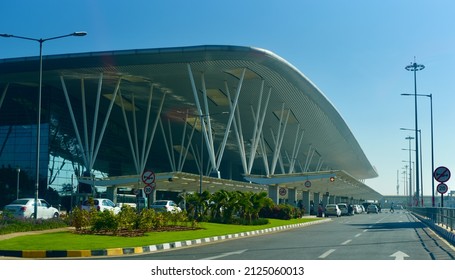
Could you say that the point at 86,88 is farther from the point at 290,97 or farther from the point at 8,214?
the point at 8,214

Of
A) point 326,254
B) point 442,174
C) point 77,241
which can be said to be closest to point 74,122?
Result: point 442,174

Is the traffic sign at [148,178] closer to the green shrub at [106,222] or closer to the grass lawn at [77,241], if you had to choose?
the green shrub at [106,222]

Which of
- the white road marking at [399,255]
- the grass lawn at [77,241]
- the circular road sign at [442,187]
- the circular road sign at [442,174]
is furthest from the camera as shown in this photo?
the circular road sign at [442,187]

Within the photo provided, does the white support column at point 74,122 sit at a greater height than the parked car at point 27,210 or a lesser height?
greater

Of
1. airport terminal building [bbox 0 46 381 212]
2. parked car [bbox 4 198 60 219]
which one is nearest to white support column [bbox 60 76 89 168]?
airport terminal building [bbox 0 46 381 212]

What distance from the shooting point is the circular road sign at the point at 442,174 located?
26.9 meters

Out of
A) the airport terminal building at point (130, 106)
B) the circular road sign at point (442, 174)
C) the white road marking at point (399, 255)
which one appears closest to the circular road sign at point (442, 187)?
the circular road sign at point (442, 174)

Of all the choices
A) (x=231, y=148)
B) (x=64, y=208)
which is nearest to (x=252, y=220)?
(x=64, y=208)

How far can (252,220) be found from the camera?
3638 cm

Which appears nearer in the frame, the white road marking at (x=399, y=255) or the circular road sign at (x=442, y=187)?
the white road marking at (x=399, y=255)

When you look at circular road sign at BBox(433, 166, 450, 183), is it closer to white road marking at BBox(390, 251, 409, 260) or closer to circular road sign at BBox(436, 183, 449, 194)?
circular road sign at BBox(436, 183, 449, 194)

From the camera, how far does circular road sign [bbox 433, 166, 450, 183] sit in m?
26.9

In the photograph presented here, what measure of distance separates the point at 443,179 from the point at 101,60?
104 ft

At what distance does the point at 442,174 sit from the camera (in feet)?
88.9
